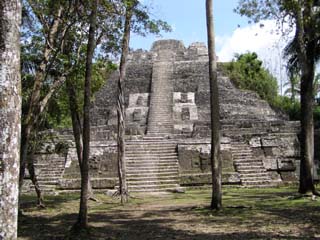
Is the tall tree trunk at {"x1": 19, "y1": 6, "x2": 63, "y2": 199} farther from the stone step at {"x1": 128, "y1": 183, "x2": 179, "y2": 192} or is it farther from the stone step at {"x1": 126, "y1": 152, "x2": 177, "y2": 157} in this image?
the stone step at {"x1": 126, "y1": 152, "x2": 177, "y2": 157}

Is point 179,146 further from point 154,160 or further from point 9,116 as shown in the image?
point 9,116

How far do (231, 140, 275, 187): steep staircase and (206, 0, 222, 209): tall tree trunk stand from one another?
444cm

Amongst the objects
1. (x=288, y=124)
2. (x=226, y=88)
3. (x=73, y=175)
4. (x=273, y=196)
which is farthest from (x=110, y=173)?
(x=226, y=88)

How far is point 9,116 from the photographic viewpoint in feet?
11.3

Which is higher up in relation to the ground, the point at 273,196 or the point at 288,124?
the point at 288,124

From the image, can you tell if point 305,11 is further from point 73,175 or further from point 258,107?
point 258,107

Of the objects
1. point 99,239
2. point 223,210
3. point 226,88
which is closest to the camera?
point 99,239

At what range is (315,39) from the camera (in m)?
9.72

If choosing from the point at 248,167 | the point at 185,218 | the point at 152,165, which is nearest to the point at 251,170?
the point at 248,167

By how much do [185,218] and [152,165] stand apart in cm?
615

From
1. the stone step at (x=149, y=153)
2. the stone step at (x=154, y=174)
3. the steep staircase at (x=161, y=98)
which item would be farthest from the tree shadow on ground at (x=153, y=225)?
the steep staircase at (x=161, y=98)

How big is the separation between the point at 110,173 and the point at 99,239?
741 cm

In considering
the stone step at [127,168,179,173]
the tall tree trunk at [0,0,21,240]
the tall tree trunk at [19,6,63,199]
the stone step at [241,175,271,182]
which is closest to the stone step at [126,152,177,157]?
the stone step at [127,168,179,173]

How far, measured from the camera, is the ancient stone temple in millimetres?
13047
